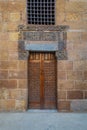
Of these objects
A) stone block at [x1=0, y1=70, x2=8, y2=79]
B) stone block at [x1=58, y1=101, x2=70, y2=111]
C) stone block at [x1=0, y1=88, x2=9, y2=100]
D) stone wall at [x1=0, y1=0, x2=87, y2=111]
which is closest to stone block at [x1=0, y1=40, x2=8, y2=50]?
stone wall at [x1=0, y1=0, x2=87, y2=111]

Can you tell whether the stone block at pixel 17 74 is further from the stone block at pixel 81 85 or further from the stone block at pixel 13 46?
the stone block at pixel 81 85

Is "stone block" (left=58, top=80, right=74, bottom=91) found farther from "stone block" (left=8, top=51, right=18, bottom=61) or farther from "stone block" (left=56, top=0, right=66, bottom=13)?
"stone block" (left=56, top=0, right=66, bottom=13)

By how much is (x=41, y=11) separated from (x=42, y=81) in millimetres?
2593

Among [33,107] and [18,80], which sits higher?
[18,80]

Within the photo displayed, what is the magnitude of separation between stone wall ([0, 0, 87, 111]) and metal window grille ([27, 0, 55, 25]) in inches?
8.3

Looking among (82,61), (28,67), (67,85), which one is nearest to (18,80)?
(28,67)

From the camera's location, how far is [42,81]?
30.3ft

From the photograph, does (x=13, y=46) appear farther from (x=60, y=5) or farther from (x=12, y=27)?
(x=60, y=5)

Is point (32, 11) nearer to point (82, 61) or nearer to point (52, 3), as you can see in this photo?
point (52, 3)

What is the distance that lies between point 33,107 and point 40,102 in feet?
1.06

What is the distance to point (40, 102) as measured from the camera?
927cm

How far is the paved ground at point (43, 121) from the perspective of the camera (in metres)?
7.09

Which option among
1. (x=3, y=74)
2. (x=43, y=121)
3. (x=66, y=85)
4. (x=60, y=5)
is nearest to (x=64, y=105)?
(x=66, y=85)

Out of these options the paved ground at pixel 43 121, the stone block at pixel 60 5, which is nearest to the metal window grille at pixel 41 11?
the stone block at pixel 60 5
